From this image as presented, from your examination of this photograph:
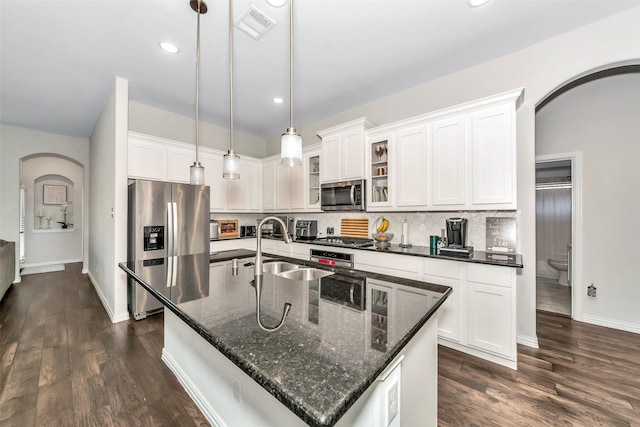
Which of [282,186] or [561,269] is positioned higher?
[282,186]

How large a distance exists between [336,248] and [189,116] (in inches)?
132

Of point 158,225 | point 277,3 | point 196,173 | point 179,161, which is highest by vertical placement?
point 277,3

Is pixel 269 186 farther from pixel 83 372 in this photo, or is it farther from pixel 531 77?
pixel 531 77

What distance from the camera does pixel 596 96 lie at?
3025 millimetres

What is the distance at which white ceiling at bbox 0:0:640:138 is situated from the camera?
6.84ft

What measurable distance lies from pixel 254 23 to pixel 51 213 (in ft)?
26.0

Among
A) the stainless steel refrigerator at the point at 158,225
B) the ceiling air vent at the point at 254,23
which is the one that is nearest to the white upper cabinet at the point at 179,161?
the stainless steel refrigerator at the point at 158,225

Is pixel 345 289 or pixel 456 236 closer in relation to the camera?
pixel 345 289

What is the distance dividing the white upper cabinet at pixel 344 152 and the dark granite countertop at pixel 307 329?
83.3 inches

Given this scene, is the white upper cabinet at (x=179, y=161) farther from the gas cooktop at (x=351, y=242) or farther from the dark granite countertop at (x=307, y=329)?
the dark granite countertop at (x=307, y=329)

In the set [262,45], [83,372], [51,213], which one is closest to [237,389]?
[83,372]

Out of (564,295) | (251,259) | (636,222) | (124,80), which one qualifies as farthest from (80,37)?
(564,295)

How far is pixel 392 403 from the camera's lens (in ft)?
3.08

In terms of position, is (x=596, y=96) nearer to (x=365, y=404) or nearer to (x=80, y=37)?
(x=365, y=404)
